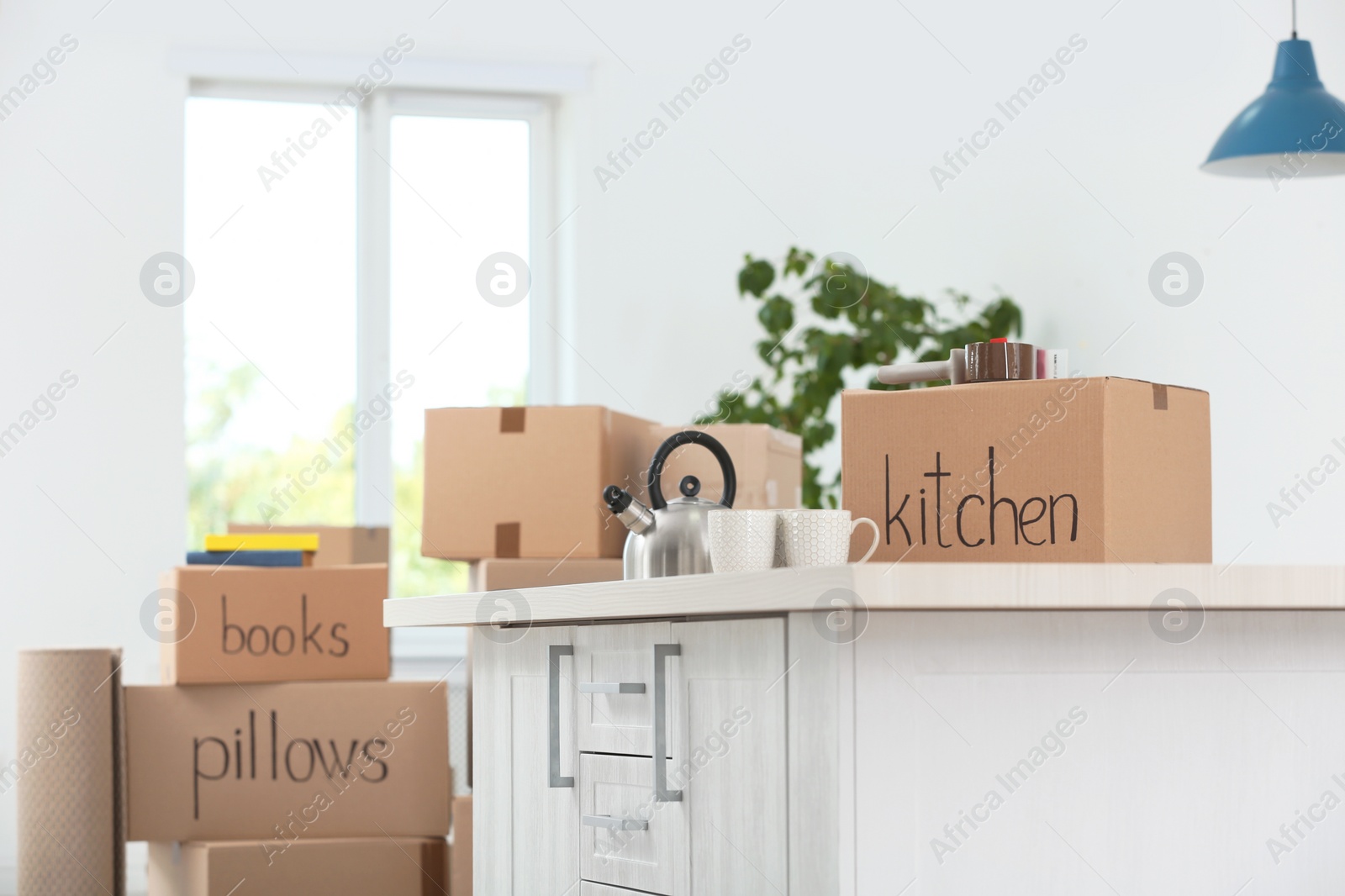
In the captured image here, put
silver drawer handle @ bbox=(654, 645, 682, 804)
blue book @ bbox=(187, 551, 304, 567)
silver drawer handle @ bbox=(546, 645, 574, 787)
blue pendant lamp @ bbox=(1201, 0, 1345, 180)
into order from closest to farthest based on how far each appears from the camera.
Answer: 1. silver drawer handle @ bbox=(654, 645, 682, 804)
2. silver drawer handle @ bbox=(546, 645, 574, 787)
3. blue pendant lamp @ bbox=(1201, 0, 1345, 180)
4. blue book @ bbox=(187, 551, 304, 567)

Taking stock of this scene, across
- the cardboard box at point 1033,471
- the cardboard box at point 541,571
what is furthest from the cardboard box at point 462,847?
the cardboard box at point 1033,471

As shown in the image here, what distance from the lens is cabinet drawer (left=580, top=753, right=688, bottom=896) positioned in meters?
1.05

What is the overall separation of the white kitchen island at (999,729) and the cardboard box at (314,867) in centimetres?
136

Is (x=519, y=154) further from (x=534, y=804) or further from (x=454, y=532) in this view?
(x=534, y=804)

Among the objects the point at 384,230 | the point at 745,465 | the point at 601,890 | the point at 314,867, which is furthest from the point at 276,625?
the point at 384,230

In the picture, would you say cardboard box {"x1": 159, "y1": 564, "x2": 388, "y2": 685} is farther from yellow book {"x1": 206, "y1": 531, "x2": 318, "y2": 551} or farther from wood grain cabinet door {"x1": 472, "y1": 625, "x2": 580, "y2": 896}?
wood grain cabinet door {"x1": 472, "y1": 625, "x2": 580, "y2": 896}

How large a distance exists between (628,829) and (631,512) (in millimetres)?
366

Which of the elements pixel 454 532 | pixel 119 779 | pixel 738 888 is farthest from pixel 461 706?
pixel 738 888

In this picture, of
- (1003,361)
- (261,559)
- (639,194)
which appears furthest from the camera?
(639,194)

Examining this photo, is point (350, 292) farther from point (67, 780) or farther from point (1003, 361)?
point (1003, 361)

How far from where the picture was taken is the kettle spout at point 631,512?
4.30ft

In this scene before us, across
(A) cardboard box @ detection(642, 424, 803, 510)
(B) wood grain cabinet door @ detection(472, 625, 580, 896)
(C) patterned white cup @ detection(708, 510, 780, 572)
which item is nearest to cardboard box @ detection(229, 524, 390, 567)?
(A) cardboard box @ detection(642, 424, 803, 510)

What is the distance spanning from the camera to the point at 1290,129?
183 centimetres

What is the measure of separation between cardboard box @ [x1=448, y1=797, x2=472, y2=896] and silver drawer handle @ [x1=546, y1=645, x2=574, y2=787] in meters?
1.05
